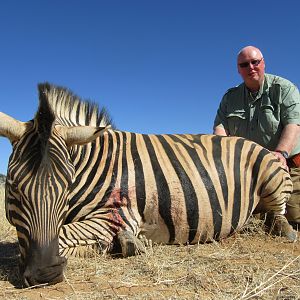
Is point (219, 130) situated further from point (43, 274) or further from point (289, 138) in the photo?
point (43, 274)

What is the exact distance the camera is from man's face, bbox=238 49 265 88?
5656mm

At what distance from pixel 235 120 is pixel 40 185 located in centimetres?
381

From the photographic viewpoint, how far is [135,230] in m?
3.55

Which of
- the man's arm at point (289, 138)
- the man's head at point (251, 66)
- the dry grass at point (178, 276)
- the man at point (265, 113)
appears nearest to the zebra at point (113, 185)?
the dry grass at point (178, 276)

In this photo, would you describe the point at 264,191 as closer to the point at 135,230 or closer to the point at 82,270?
the point at 135,230

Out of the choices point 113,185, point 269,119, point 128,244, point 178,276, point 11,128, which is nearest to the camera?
point 178,276

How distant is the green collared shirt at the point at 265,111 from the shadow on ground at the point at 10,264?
3.19m

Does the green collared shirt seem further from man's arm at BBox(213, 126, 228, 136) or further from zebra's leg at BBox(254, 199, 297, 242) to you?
zebra's leg at BBox(254, 199, 297, 242)

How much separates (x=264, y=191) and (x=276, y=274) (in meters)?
1.87

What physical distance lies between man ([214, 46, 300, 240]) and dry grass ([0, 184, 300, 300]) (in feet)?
5.75

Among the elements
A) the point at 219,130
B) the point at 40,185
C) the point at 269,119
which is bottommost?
the point at 40,185

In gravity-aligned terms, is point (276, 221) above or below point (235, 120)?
below

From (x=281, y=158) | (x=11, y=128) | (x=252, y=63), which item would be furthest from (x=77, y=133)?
(x=252, y=63)

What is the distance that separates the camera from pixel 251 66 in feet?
18.7
